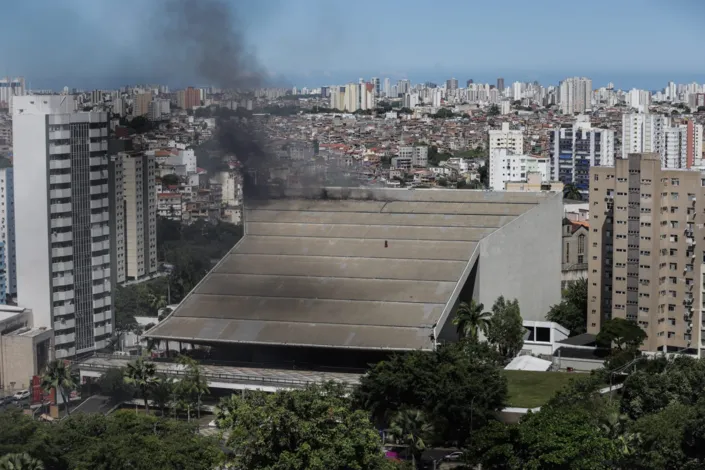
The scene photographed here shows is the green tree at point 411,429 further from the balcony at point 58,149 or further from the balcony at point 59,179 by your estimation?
the balcony at point 58,149

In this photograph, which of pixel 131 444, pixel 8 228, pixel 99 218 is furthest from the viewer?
pixel 8 228

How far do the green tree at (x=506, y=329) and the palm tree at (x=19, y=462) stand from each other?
843cm

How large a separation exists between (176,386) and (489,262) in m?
5.67

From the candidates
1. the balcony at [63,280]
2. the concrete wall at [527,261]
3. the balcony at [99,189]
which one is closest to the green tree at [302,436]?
the concrete wall at [527,261]

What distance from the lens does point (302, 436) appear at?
1234cm

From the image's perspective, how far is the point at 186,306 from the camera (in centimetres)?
1984

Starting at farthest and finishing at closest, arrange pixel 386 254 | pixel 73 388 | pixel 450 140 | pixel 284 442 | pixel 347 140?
pixel 450 140 → pixel 347 140 → pixel 386 254 → pixel 73 388 → pixel 284 442

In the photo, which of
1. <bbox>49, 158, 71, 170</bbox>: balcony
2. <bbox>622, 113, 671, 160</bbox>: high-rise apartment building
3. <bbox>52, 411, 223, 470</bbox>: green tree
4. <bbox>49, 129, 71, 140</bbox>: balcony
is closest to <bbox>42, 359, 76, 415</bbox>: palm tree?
<bbox>52, 411, 223, 470</bbox>: green tree

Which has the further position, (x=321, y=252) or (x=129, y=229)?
(x=129, y=229)

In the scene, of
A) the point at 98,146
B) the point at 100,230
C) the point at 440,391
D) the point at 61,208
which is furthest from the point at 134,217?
the point at 440,391

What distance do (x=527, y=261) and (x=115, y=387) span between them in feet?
22.5

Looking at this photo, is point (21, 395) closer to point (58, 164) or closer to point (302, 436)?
point (58, 164)

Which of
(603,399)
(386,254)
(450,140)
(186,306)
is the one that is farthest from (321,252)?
(450,140)

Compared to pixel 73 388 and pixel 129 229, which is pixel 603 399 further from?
pixel 129 229
